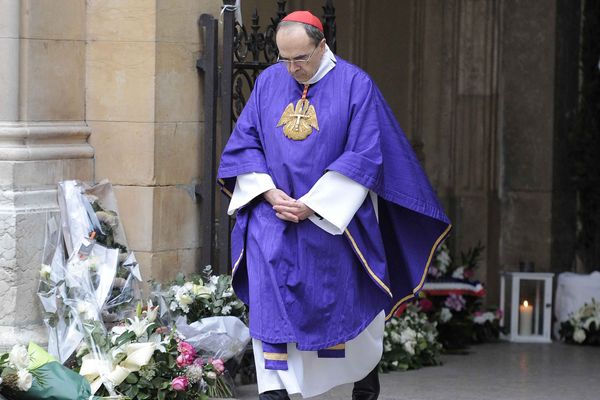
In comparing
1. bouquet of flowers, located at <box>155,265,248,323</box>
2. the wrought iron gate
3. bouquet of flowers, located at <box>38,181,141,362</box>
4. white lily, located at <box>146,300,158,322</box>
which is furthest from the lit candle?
white lily, located at <box>146,300,158,322</box>

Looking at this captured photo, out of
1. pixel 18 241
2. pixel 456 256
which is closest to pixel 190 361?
pixel 18 241

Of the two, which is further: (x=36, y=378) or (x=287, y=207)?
(x=36, y=378)

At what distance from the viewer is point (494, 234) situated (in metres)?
10.5

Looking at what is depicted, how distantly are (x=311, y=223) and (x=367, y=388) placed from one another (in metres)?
0.83

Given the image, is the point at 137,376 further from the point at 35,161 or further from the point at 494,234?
the point at 494,234

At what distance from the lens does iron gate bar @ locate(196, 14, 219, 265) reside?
7719mm

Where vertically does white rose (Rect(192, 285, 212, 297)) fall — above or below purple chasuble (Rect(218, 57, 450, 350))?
below

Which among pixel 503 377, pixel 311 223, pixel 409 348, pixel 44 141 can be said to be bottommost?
pixel 503 377

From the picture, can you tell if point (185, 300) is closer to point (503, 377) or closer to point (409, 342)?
point (409, 342)

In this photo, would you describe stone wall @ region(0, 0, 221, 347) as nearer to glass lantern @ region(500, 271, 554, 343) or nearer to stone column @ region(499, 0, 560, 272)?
glass lantern @ region(500, 271, 554, 343)

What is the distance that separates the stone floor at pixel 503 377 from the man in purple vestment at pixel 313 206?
1.38 meters

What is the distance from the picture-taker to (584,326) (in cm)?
994

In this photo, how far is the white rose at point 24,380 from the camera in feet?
20.0

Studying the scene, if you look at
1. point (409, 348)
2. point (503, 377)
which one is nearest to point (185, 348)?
point (409, 348)
